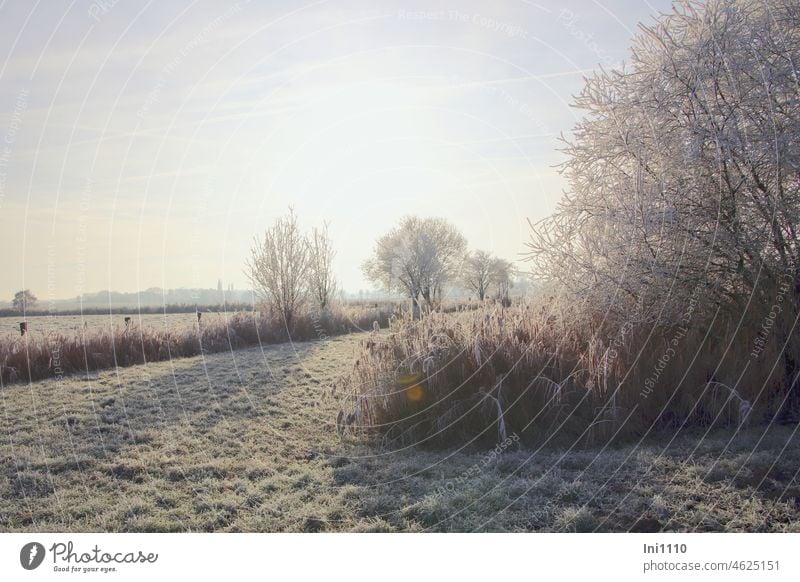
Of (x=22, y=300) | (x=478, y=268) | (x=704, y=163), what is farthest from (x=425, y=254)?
(x=704, y=163)

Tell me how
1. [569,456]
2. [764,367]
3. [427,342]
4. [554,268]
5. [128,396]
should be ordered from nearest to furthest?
[569,456]
[764,367]
[427,342]
[554,268]
[128,396]

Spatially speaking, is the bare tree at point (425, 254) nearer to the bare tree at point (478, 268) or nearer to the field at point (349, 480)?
the bare tree at point (478, 268)

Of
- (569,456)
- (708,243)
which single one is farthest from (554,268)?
(569,456)

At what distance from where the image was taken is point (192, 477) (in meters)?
5.82

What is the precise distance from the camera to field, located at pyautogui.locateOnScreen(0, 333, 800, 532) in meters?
4.38

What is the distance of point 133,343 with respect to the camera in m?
14.3

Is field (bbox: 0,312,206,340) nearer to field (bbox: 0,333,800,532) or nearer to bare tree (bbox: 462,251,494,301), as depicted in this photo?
field (bbox: 0,333,800,532)

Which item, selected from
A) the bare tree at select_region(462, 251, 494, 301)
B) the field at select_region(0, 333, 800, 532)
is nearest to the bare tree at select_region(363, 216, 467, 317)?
the bare tree at select_region(462, 251, 494, 301)

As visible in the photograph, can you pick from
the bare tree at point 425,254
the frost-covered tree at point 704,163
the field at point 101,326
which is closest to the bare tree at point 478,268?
the bare tree at point 425,254

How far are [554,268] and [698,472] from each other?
470cm

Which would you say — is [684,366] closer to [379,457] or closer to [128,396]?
[379,457]

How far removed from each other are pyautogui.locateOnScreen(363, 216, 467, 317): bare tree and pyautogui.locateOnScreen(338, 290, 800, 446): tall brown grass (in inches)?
1014
